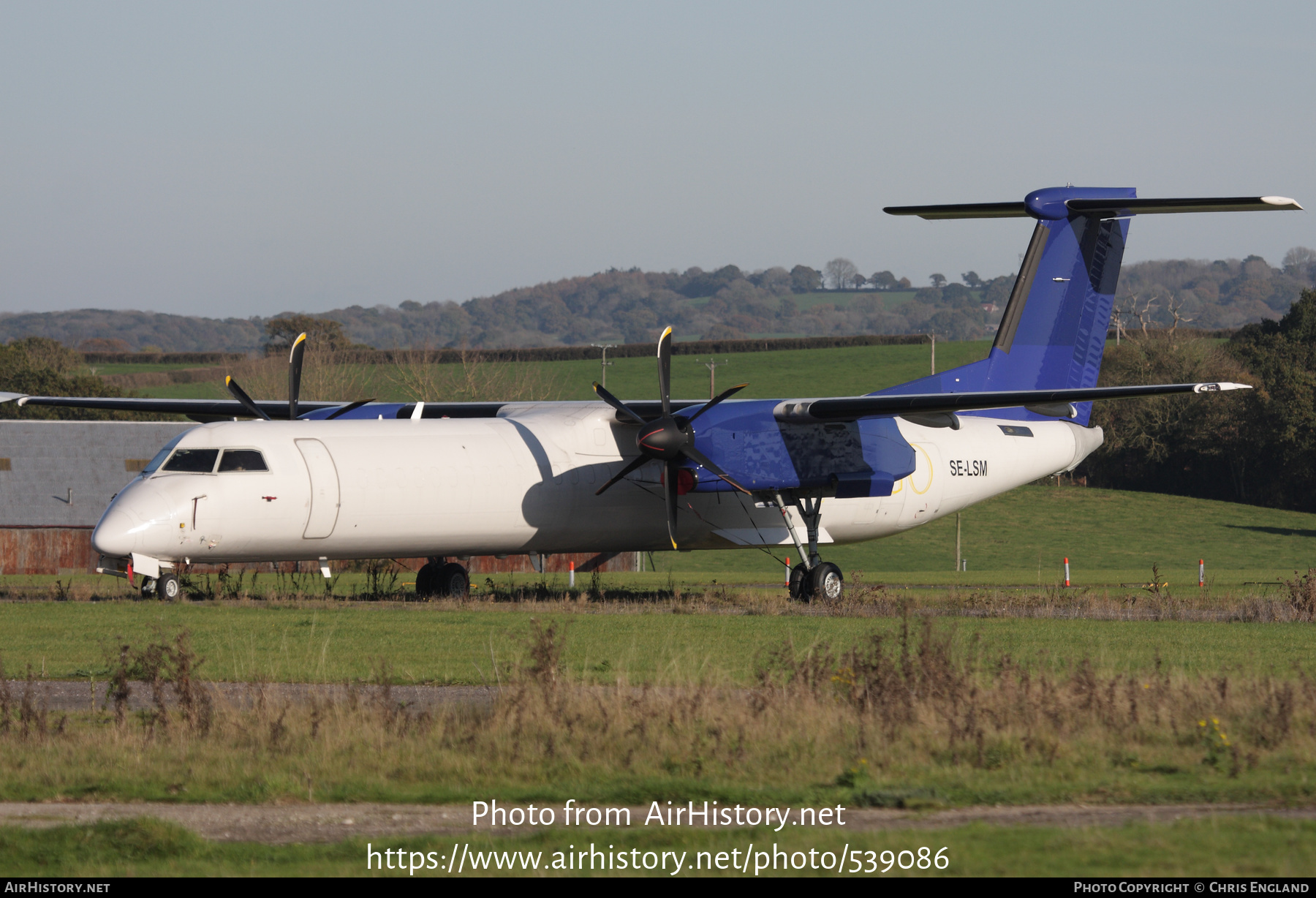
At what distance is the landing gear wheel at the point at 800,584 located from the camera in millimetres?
27031

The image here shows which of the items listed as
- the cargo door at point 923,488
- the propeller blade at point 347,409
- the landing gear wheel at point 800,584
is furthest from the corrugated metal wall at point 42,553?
the cargo door at point 923,488

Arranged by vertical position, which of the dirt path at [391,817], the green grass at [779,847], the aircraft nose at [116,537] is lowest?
the dirt path at [391,817]

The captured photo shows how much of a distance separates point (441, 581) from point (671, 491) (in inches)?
224

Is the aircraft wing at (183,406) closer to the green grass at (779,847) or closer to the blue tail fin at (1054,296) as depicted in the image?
the blue tail fin at (1054,296)

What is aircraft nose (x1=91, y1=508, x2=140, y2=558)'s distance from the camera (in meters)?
21.1

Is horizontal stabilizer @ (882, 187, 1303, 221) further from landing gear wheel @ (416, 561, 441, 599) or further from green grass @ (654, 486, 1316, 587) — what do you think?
green grass @ (654, 486, 1316, 587)

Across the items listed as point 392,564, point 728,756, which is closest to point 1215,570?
point 392,564

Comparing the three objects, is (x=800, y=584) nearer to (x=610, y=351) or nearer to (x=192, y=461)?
(x=192, y=461)

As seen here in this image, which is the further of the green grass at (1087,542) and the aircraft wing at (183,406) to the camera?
the green grass at (1087,542)

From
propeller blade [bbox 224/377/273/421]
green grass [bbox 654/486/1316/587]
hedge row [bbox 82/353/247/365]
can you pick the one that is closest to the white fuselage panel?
propeller blade [bbox 224/377/273/421]

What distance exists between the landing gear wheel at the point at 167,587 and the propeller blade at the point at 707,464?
8.95m

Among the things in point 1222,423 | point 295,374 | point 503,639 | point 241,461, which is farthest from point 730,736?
point 1222,423

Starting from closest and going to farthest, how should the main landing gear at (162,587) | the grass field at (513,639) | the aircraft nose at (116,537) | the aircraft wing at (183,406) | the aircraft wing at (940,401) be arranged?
the grass field at (513,639), the aircraft nose at (116,537), the main landing gear at (162,587), the aircraft wing at (940,401), the aircraft wing at (183,406)

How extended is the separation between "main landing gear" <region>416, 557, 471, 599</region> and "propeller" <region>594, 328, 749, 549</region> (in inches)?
154
